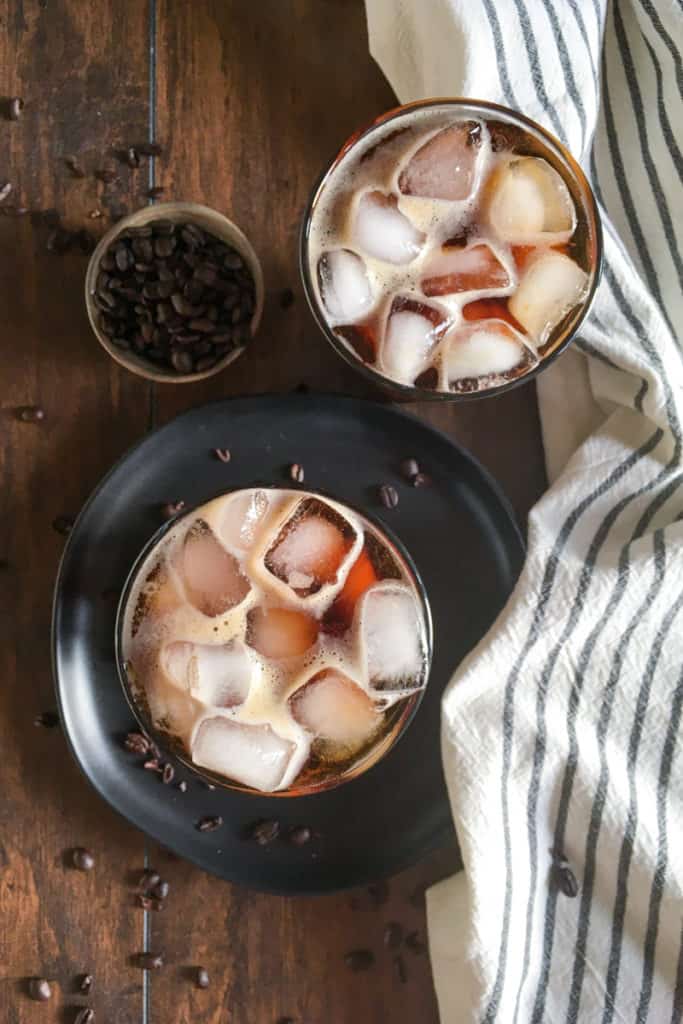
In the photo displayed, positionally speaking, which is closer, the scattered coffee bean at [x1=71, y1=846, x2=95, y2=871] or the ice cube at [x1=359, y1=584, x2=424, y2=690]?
the ice cube at [x1=359, y1=584, x2=424, y2=690]

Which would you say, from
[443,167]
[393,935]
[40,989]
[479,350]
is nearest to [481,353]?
[479,350]

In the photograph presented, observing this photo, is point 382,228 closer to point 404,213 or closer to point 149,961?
point 404,213

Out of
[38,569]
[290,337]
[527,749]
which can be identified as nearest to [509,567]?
[527,749]

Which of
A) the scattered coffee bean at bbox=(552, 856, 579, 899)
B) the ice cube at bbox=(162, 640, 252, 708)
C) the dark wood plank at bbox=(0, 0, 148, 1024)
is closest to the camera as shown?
the ice cube at bbox=(162, 640, 252, 708)

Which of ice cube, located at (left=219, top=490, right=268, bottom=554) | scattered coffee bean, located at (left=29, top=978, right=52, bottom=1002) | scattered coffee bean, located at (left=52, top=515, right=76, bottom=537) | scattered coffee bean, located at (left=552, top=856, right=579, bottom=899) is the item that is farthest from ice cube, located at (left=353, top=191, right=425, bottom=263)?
scattered coffee bean, located at (left=29, top=978, right=52, bottom=1002)

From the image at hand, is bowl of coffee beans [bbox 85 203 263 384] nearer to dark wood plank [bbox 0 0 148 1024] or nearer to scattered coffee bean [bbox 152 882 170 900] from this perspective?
dark wood plank [bbox 0 0 148 1024]

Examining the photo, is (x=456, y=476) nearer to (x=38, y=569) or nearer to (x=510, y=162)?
(x=510, y=162)
